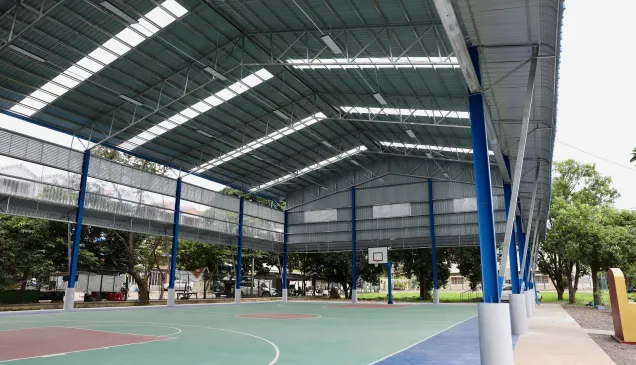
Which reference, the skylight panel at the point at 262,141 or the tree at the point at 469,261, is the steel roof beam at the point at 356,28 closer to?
the skylight panel at the point at 262,141

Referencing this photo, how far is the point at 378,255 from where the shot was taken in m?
39.0

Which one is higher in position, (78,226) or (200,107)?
(200,107)

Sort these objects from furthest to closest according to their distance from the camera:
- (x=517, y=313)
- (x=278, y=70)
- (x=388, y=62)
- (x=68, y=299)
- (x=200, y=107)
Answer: (x=200, y=107), (x=68, y=299), (x=278, y=70), (x=388, y=62), (x=517, y=313)

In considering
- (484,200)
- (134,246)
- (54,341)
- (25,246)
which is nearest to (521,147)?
(484,200)

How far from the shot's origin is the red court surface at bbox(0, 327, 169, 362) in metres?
10.5

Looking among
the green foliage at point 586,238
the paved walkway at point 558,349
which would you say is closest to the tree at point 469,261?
the green foliage at point 586,238

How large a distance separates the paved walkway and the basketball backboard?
22007 mm

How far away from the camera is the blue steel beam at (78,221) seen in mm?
25672

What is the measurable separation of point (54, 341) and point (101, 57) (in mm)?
14722

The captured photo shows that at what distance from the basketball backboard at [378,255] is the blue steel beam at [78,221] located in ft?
79.5

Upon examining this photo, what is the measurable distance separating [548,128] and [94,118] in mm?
26450

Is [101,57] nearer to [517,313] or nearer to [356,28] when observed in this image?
[356,28]

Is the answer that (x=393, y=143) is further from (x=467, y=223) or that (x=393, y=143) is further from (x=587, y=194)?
(x=587, y=194)

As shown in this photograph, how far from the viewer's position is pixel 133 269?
37.8 meters
